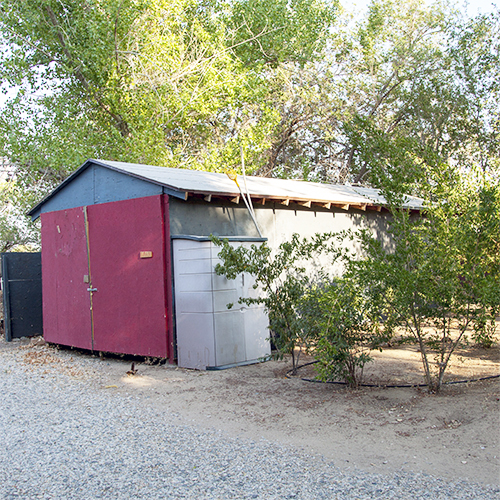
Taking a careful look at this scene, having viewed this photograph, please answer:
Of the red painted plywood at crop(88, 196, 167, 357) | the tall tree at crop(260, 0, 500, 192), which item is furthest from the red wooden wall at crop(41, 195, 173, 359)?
the tall tree at crop(260, 0, 500, 192)

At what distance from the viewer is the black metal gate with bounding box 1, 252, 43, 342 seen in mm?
11508

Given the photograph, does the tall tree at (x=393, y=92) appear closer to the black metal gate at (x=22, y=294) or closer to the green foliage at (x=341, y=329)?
the black metal gate at (x=22, y=294)

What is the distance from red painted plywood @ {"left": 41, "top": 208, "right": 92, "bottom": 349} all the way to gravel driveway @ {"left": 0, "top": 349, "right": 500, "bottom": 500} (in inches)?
149

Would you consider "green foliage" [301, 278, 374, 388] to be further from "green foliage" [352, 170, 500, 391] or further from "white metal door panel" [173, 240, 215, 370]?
"white metal door panel" [173, 240, 215, 370]

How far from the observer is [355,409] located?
17.0 ft

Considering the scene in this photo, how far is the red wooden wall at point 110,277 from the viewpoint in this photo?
7965 millimetres

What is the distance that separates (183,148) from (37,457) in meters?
16.5

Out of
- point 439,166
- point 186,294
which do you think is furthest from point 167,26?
point 439,166

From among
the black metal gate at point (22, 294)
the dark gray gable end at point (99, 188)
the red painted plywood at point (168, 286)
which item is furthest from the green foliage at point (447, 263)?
the black metal gate at point (22, 294)

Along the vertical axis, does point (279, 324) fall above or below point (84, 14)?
below

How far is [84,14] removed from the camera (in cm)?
1931

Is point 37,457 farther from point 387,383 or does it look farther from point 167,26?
point 167,26

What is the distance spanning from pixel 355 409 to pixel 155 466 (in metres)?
2.12

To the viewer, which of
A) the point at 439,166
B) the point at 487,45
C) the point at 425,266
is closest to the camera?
the point at 425,266
